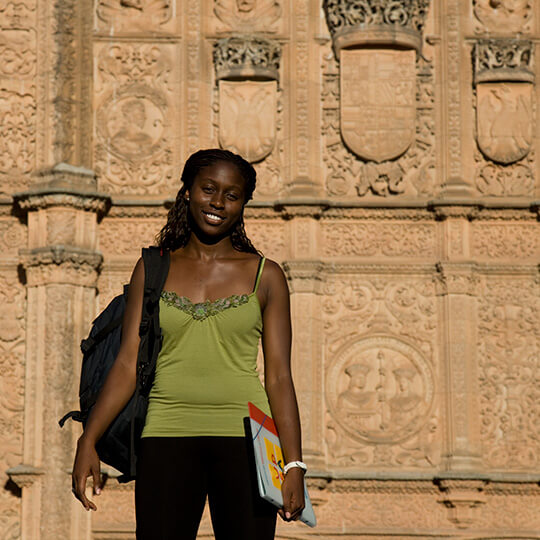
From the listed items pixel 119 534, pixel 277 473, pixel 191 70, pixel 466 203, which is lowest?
pixel 119 534

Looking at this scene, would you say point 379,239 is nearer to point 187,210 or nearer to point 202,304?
point 187,210

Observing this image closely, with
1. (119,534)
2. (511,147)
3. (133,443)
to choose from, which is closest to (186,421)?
(133,443)

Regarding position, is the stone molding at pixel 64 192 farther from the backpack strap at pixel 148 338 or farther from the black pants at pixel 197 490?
the black pants at pixel 197 490

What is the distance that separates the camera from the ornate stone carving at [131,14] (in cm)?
1388

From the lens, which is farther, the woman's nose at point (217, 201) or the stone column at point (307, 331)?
the stone column at point (307, 331)

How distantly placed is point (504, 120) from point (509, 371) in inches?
91.9

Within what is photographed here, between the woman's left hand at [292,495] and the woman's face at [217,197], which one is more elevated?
the woman's face at [217,197]

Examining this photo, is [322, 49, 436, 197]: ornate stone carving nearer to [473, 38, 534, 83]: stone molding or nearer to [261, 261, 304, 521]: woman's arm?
[473, 38, 534, 83]: stone molding

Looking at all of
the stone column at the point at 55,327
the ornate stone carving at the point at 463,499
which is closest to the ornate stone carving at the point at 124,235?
the stone column at the point at 55,327

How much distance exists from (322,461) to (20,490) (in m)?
2.70

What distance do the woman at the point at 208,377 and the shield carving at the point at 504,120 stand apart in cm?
1007

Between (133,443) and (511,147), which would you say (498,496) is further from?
(133,443)

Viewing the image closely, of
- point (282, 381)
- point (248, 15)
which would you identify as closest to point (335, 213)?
point (248, 15)

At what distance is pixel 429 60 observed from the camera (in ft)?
45.6
